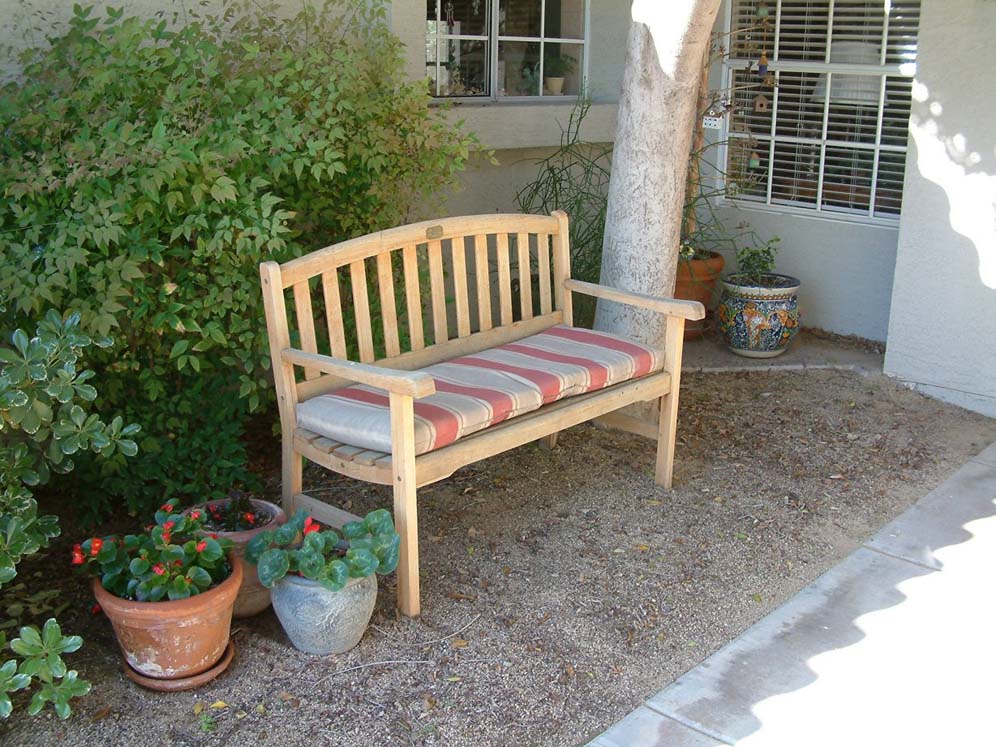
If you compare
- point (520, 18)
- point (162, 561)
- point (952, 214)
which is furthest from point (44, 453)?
point (952, 214)

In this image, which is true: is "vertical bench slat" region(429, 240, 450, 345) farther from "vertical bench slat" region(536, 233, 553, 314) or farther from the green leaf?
the green leaf

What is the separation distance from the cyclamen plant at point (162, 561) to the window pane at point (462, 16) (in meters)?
3.61

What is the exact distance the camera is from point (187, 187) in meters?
3.54

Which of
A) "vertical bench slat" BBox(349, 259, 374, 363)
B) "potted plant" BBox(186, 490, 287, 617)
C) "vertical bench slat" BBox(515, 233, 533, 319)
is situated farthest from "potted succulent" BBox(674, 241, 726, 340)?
"potted plant" BBox(186, 490, 287, 617)

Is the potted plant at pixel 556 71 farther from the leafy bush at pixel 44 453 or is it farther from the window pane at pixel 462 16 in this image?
the leafy bush at pixel 44 453

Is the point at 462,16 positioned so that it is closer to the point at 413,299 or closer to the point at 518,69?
the point at 518,69

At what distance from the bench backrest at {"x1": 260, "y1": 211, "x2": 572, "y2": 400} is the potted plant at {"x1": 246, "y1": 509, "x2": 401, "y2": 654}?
62 centimetres

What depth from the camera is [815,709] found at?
9.93 feet

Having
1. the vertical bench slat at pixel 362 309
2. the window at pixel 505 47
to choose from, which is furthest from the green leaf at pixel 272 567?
the window at pixel 505 47

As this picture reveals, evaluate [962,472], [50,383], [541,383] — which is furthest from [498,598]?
[962,472]

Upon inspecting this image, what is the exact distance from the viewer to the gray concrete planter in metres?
3.12

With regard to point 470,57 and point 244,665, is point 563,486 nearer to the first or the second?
point 244,665

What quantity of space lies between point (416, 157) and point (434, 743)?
7.89ft

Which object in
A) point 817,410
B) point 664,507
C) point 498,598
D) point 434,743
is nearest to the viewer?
point 434,743
